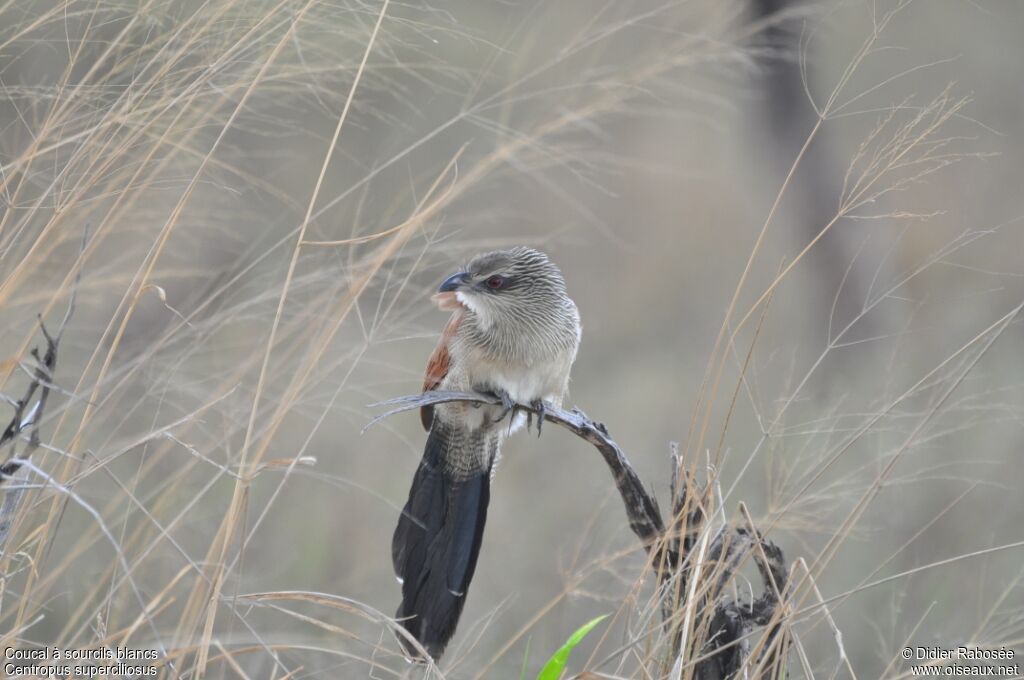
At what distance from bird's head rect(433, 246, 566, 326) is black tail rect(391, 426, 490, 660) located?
49 cm

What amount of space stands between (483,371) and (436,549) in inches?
24.3

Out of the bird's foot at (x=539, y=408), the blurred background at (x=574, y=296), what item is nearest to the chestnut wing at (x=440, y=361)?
the blurred background at (x=574, y=296)

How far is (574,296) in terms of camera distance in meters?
9.12

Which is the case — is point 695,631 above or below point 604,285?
below

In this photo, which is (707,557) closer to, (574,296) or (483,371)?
(483,371)

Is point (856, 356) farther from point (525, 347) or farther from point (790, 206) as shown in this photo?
point (525, 347)

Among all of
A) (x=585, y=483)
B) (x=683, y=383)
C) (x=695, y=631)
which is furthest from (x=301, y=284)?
(x=683, y=383)

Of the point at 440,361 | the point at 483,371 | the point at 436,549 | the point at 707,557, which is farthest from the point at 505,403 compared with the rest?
the point at 707,557

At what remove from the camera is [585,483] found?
7629 millimetres

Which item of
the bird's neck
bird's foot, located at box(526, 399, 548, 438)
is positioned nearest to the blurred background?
the bird's neck

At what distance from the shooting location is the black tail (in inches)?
80.1

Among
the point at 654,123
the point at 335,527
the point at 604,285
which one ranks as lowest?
the point at 335,527

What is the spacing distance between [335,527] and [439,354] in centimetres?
424

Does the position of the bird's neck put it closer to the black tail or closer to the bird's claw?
the bird's claw
